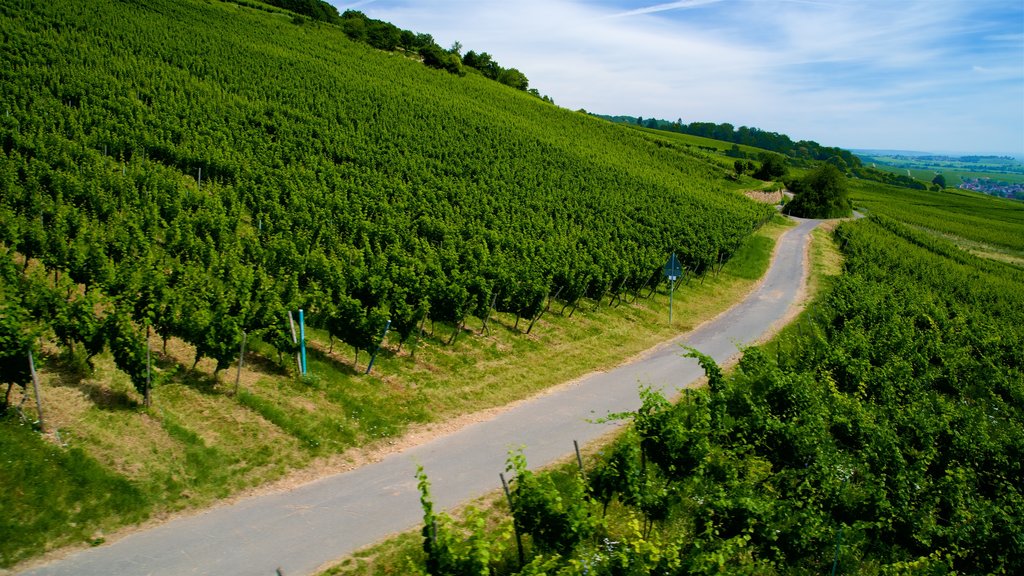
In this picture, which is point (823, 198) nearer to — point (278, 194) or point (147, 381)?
point (278, 194)

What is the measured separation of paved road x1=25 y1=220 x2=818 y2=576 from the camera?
948cm

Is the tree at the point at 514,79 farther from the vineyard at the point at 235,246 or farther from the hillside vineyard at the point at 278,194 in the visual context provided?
the vineyard at the point at 235,246

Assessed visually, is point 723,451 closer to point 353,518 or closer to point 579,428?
point 579,428

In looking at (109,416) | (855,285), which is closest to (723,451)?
(109,416)

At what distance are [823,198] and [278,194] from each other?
7735cm

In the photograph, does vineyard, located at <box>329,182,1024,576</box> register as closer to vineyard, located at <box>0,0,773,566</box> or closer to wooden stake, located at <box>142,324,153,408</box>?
vineyard, located at <box>0,0,773,566</box>

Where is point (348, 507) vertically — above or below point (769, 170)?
below

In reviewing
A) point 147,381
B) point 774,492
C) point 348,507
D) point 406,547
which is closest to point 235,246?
point 147,381

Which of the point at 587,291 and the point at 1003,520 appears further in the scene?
the point at 587,291

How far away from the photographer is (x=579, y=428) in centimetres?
1611

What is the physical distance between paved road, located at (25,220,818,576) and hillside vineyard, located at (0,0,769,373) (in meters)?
4.14

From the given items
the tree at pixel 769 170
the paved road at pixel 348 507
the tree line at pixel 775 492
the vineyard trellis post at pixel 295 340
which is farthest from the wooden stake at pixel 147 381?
the tree at pixel 769 170

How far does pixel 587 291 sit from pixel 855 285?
18.5 m

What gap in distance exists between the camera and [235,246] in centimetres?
2098
